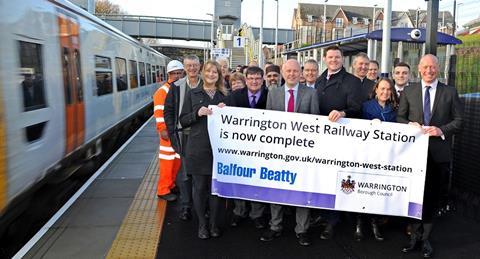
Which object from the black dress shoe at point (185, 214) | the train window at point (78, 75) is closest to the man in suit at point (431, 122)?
the black dress shoe at point (185, 214)

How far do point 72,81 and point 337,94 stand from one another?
12.8 ft

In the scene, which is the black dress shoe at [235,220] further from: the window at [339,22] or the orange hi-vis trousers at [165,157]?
the window at [339,22]

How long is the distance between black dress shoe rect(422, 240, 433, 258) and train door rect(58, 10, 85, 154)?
4.53 meters

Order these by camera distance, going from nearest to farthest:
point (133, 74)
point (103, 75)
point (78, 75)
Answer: point (78, 75) < point (103, 75) < point (133, 74)

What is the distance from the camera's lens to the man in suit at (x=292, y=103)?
14.3ft

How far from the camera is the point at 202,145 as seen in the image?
4555 millimetres

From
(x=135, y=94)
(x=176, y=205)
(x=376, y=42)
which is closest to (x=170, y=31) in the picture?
(x=135, y=94)

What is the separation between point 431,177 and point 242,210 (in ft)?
6.57

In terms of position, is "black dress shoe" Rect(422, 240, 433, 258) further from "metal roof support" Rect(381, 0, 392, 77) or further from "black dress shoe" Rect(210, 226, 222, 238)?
"metal roof support" Rect(381, 0, 392, 77)

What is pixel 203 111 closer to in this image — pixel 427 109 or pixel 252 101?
pixel 252 101

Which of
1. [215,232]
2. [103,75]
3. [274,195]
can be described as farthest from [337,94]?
[103,75]

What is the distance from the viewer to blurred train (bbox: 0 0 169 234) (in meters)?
4.02

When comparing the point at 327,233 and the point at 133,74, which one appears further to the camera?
the point at 133,74

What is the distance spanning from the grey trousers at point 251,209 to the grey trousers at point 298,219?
0.27 m
